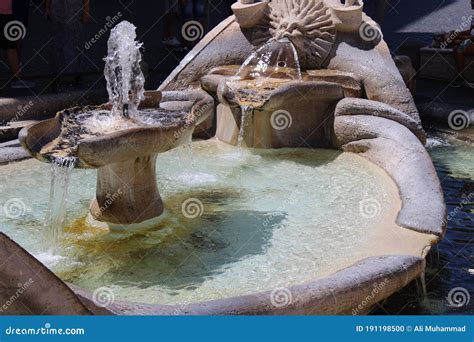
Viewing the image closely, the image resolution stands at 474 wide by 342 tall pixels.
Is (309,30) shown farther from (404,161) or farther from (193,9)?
(193,9)

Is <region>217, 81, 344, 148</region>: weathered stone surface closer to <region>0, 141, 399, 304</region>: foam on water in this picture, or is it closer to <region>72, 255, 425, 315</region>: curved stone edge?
<region>0, 141, 399, 304</region>: foam on water

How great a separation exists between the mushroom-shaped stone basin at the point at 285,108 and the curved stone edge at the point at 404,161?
0.20m

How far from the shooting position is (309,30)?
667cm

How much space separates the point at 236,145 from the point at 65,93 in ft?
8.06

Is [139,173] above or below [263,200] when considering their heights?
above

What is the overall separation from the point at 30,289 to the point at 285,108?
3680 mm

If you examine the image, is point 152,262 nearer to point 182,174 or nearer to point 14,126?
point 182,174

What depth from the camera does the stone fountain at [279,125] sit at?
3.41 metres

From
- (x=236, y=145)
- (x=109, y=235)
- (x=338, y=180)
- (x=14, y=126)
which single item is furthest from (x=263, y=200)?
(x=14, y=126)

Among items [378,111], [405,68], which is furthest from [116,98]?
[405,68]

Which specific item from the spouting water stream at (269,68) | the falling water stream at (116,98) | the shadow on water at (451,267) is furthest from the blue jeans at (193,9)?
the shadow on water at (451,267)

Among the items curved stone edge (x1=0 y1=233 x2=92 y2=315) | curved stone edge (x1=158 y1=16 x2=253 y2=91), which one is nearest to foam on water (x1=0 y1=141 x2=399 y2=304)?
curved stone edge (x1=0 y1=233 x2=92 y2=315)

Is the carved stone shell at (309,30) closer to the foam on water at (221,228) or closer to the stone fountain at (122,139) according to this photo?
the foam on water at (221,228)

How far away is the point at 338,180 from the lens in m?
5.32
